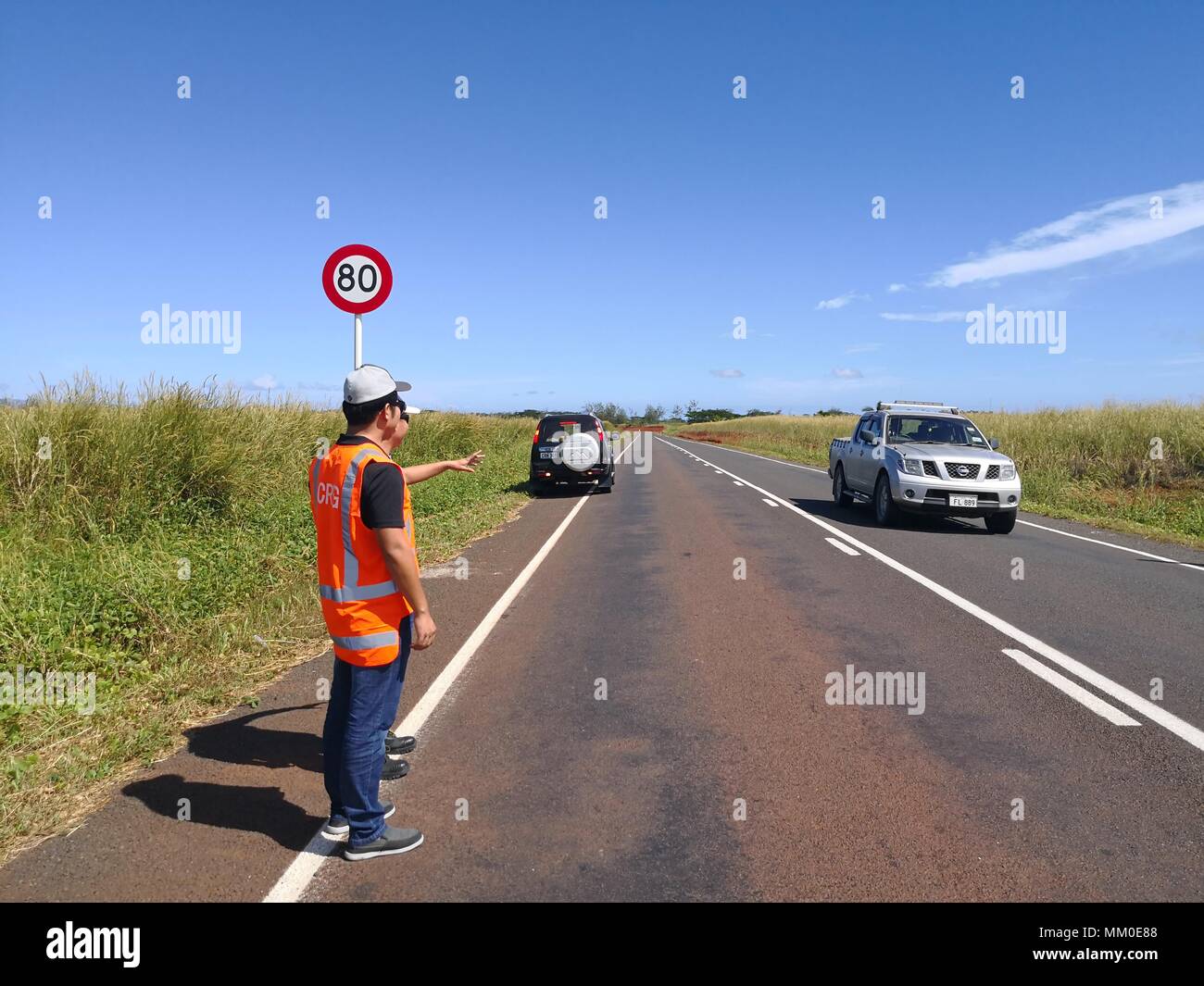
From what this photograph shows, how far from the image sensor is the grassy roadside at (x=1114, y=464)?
17.1 meters

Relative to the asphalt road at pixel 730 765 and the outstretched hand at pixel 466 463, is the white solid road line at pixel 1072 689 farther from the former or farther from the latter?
the outstretched hand at pixel 466 463

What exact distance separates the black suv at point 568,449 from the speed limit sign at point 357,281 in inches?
464

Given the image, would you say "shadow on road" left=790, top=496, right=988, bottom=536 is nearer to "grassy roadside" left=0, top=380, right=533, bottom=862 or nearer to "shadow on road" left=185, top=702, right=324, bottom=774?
"grassy roadside" left=0, top=380, right=533, bottom=862

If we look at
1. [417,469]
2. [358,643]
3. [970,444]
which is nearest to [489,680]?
→ [417,469]

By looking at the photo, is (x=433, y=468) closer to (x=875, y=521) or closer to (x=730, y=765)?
(x=730, y=765)

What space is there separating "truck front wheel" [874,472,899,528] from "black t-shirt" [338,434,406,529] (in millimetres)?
11835

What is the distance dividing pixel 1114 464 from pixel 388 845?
2522cm

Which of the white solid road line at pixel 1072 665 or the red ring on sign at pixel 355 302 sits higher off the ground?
the red ring on sign at pixel 355 302

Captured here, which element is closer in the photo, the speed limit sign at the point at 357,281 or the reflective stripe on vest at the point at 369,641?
the reflective stripe on vest at the point at 369,641

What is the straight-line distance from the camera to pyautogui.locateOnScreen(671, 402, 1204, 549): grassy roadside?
56.1ft

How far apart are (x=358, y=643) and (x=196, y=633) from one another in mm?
3766

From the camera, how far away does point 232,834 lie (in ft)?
12.0

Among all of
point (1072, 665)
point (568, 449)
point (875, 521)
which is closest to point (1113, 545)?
point (875, 521)

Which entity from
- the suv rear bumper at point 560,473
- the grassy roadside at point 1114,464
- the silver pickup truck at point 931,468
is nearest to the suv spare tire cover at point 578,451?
the suv rear bumper at point 560,473
